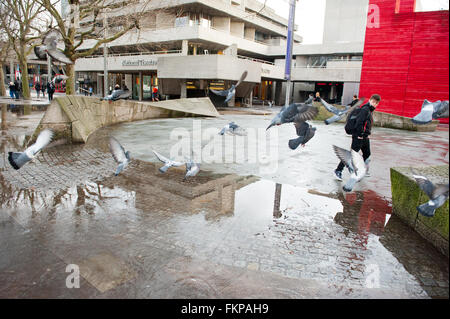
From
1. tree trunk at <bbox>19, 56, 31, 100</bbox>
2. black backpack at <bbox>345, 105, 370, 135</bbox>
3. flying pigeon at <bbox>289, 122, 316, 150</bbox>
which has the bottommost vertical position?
flying pigeon at <bbox>289, 122, 316, 150</bbox>

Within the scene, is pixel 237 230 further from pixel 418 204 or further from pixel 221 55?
pixel 221 55

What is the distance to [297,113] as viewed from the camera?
611 centimetres

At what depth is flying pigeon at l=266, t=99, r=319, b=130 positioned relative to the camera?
19.7 ft

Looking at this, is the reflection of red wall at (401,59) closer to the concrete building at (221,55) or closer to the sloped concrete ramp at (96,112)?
the concrete building at (221,55)

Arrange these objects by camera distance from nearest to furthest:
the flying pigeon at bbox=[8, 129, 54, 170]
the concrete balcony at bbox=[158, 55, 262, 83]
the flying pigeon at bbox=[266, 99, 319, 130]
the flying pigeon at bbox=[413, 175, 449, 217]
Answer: the flying pigeon at bbox=[413, 175, 449, 217] < the flying pigeon at bbox=[8, 129, 54, 170] < the flying pigeon at bbox=[266, 99, 319, 130] < the concrete balcony at bbox=[158, 55, 262, 83]

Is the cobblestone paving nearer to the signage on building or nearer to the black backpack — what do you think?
the black backpack

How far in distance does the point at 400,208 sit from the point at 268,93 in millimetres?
45947

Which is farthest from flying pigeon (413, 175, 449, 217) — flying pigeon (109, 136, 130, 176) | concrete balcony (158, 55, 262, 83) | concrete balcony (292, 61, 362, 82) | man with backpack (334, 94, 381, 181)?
concrete balcony (292, 61, 362, 82)

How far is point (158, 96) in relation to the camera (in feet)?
134

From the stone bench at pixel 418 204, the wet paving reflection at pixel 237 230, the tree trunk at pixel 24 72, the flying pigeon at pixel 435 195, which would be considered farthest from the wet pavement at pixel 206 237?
the tree trunk at pixel 24 72

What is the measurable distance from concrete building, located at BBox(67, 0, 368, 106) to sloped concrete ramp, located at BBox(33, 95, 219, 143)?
7.75 meters

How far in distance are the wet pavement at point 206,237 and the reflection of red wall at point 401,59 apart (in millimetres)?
15340

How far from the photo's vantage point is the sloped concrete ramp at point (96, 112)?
10984 millimetres
